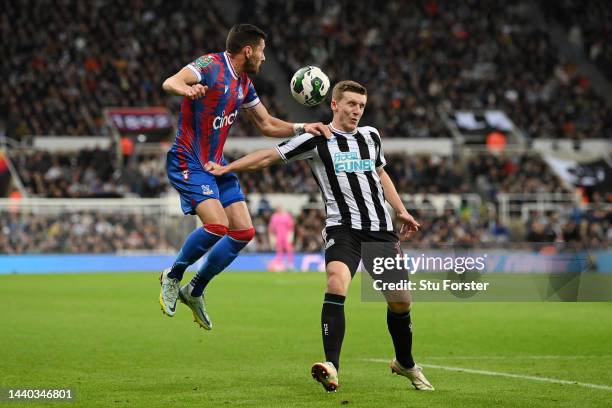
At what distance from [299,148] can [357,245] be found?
92 cm

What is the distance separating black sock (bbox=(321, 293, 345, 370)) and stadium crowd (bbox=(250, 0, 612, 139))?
99.3 ft

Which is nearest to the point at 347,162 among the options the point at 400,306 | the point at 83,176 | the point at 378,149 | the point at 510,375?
the point at 378,149

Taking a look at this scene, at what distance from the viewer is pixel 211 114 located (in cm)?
961

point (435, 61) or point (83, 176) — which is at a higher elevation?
point (435, 61)

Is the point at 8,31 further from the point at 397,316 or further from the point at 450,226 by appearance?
the point at 397,316

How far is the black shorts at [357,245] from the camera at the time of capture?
8.47 metres

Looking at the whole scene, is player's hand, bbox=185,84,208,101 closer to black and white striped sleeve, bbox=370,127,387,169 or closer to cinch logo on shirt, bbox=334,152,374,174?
cinch logo on shirt, bbox=334,152,374,174

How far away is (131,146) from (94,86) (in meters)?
3.43

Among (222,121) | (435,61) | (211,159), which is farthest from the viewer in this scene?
(435,61)

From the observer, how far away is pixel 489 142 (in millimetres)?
39562

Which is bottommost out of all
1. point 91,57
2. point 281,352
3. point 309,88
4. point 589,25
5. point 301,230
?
point 301,230

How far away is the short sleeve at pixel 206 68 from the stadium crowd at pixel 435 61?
2908 cm

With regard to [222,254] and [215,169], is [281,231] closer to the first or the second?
[222,254]

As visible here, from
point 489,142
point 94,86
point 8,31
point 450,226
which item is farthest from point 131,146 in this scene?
point 489,142
